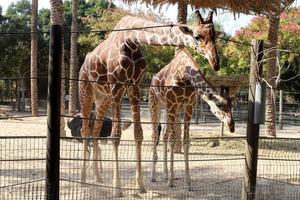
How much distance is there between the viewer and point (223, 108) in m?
6.84

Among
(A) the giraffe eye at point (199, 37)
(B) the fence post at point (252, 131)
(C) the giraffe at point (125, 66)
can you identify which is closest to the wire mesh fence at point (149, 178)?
(B) the fence post at point (252, 131)

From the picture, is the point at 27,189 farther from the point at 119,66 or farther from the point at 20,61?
the point at 20,61

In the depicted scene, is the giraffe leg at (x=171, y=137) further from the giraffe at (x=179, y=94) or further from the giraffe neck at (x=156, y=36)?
the giraffe neck at (x=156, y=36)

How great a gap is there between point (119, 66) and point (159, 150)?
4.76 metres

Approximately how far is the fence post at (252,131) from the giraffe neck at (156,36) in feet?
2.63

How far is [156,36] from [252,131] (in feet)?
6.42

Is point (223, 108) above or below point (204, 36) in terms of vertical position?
below

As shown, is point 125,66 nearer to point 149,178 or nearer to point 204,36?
point 204,36

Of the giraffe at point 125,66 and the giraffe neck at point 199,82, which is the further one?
the giraffe neck at point 199,82

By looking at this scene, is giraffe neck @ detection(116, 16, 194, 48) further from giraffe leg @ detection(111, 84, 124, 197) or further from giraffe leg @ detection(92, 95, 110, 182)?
giraffe leg @ detection(92, 95, 110, 182)

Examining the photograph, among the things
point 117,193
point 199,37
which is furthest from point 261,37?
point 199,37

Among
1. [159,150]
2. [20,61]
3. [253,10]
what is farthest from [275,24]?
[20,61]

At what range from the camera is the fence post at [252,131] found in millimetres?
5883

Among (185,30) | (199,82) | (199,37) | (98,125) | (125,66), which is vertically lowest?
(98,125)
